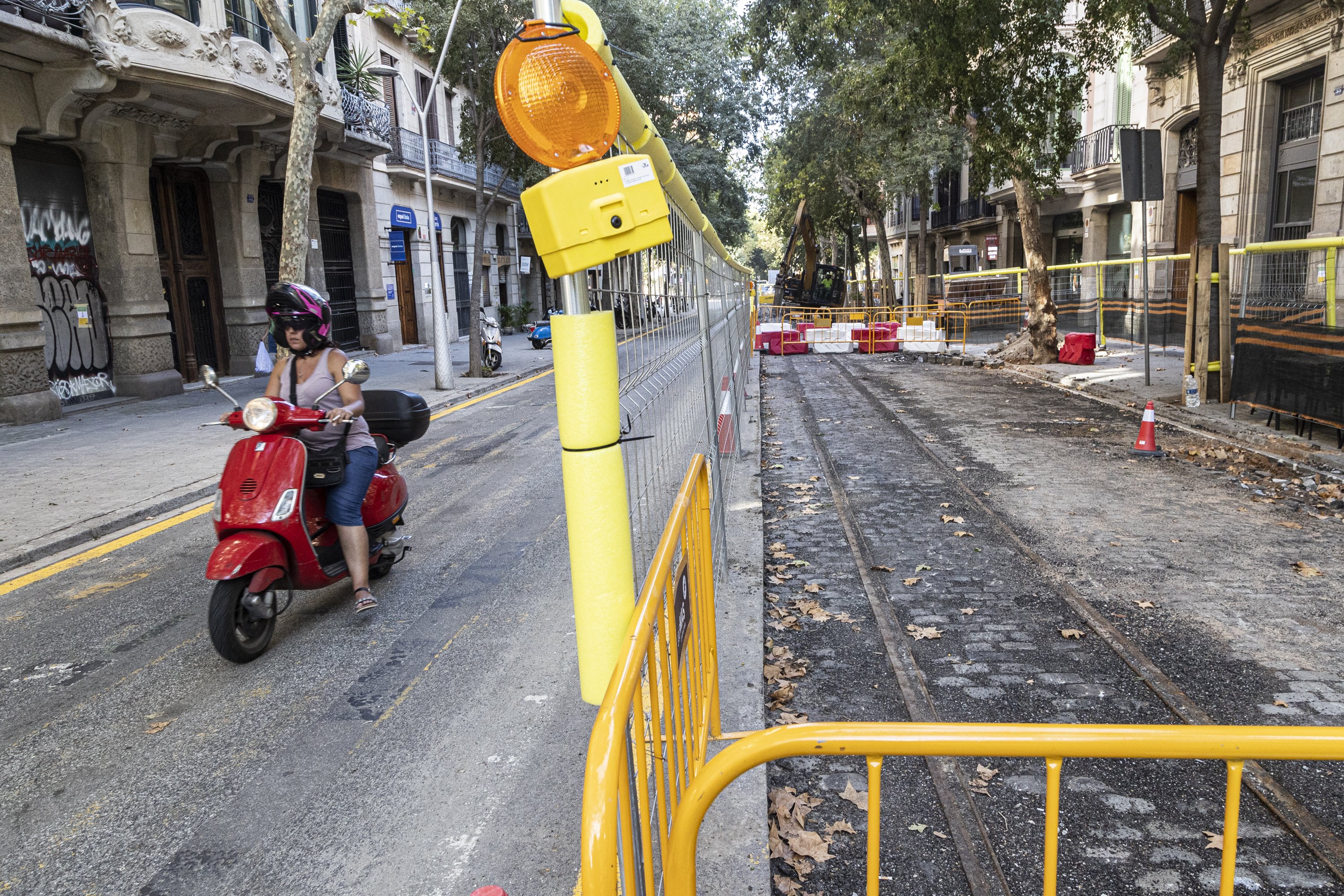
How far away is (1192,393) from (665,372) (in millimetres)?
10128

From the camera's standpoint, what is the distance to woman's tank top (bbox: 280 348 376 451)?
468 cm

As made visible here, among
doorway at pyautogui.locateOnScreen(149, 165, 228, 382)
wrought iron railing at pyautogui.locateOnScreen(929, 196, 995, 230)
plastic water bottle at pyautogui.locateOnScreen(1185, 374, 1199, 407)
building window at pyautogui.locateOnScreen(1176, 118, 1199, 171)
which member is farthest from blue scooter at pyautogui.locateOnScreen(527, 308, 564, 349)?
wrought iron railing at pyautogui.locateOnScreen(929, 196, 995, 230)

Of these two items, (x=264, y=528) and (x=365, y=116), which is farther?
(x=365, y=116)

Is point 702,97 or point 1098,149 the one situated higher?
point 702,97

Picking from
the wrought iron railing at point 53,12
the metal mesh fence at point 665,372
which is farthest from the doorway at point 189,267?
the metal mesh fence at point 665,372

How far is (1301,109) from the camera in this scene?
16.7 metres

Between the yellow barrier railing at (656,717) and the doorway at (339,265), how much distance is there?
22.1 metres

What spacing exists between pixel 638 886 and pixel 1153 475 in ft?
25.4

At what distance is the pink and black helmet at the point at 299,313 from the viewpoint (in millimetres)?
4512

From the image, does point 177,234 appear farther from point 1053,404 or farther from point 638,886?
point 638,886

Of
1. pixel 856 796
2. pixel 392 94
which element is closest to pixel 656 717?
pixel 856 796

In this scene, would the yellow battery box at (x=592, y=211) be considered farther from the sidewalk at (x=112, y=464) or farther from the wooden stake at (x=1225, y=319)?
the wooden stake at (x=1225, y=319)

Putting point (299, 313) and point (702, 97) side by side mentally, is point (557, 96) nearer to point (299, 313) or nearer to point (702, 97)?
point (299, 313)

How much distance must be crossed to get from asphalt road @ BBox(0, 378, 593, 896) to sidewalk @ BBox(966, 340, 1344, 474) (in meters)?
7.12
